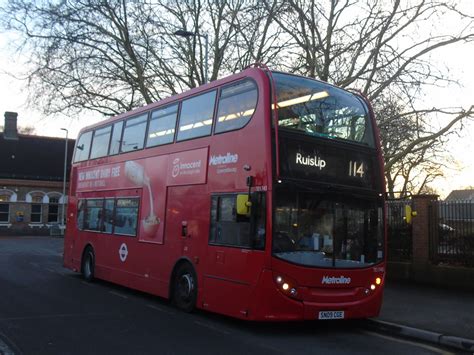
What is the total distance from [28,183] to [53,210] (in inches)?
131

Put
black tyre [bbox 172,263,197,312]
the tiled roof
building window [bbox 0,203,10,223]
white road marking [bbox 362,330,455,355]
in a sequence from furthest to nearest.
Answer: the tiled roof → building window [bbox 0,203,10,223] → black tyre [bbox 172,263,197,312] → white road marking [bbox 362,330,455,355]

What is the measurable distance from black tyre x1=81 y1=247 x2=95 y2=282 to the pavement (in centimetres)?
777

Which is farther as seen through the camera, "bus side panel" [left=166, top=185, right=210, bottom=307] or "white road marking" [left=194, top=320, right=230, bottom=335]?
"bus side panel" [left=166, top=185, right=210, bottom=307]

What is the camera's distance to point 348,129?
922 centimetres

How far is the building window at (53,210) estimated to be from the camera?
46969 mm

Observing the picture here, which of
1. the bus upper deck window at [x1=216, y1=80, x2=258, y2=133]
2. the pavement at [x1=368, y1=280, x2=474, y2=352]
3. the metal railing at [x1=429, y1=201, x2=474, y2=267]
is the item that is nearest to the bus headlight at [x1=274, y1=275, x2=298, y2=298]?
the pavement at [x1=368, y1=280, x2=474, y2=352]

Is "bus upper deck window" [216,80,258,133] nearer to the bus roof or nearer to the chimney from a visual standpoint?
the bus roof

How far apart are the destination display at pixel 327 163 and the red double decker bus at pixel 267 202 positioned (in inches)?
0.7

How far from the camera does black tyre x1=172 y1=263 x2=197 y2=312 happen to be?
967 cm

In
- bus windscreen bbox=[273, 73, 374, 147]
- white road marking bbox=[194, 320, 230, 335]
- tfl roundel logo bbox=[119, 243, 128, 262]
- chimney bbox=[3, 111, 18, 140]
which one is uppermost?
chimney bbox=[3, 111, 18, 140]

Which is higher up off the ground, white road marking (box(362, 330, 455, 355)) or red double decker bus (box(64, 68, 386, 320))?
red double decker bus (box(64, 68, 386, 320))

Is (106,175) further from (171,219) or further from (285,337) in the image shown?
(285,337)

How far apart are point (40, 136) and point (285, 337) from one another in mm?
49595

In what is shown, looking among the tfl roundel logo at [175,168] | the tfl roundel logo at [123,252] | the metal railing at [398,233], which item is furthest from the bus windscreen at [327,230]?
the metal railing at [398,233]
